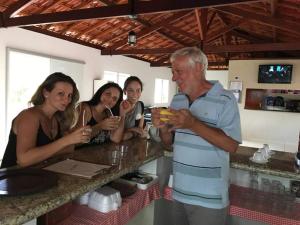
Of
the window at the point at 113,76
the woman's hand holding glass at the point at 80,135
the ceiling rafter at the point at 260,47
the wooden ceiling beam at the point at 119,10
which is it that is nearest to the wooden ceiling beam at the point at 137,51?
the window at the point at 113,76

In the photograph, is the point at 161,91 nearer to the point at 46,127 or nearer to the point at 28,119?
the point at 46,127

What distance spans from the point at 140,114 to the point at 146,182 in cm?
94

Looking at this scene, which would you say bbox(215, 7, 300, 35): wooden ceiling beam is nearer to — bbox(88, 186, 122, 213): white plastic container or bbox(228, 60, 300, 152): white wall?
bbox(228, 60, 300, 152): white wall

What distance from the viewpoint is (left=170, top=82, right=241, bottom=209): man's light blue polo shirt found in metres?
1.36

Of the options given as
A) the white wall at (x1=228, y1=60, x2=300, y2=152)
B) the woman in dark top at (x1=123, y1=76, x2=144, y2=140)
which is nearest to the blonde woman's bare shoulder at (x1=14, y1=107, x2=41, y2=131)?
the woman in dark top at (x1=123, y1=76, x2=144, y2=140)

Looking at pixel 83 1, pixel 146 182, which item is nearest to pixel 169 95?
pixel 83 1

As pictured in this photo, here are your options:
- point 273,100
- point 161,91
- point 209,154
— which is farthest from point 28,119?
point 161,91

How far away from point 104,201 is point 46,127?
0.52 metres

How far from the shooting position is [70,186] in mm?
1140

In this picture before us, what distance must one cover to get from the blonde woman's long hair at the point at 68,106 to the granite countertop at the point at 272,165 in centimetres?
107

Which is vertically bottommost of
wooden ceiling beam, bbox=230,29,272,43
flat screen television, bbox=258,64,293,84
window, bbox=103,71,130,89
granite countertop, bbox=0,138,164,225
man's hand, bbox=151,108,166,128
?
granite countertop, bbox=0,138,164,225

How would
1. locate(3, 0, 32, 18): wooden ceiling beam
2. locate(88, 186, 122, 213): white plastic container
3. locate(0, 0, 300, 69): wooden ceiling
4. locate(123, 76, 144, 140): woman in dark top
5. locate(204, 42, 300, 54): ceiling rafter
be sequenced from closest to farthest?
1. locate(88, 186, 122, 213): white plastic container
2. locate(123, 76, 144, 140): woman in dark top
3. locate(0, 0, 300, 69): wooden ceiling
4. locate(3, 0, 32, 18): wooden ceiling beam
5. locate(204, 42, 300, 54): ceiling rafter

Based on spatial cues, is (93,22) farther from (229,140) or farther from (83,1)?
(229,140)

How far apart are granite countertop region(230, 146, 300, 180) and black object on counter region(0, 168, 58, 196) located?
1110mm
